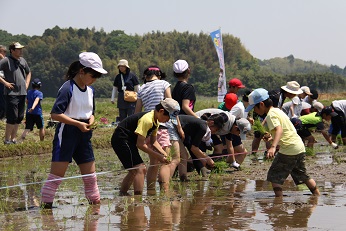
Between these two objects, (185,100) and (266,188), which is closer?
(266,188)

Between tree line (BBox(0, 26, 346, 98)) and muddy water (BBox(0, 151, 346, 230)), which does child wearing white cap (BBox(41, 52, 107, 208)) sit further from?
tree line (BBox(0, 26, 346, 98))

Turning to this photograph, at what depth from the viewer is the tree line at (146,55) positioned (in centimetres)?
7669

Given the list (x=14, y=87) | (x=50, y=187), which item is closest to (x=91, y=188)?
(x=50, y=187)

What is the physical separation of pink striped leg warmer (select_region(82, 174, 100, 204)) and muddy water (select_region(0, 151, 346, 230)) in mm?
101

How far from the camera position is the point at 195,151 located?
34.5 ft

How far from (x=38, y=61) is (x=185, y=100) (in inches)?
2929

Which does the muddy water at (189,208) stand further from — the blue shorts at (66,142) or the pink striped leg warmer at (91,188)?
the blue shorts at (66,142)

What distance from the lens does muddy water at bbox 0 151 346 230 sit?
22.6ft

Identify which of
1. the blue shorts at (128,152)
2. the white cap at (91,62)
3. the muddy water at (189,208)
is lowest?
the muddy water at (189,208)

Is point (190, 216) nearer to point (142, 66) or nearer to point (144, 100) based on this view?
point (144, 100)

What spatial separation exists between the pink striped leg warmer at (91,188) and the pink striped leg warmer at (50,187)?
33cm

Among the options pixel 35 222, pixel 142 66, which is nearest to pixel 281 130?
pixel 35 222

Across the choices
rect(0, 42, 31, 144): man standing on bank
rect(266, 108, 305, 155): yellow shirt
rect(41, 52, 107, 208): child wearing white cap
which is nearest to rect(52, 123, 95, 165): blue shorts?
rect(41, 52, 107, 208): child wearing white cap

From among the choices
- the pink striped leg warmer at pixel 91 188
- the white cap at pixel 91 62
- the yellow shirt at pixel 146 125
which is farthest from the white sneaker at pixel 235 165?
the white cap at pixel 91 62
